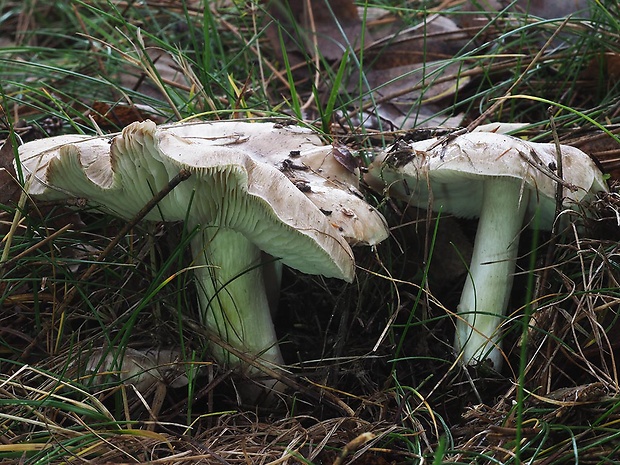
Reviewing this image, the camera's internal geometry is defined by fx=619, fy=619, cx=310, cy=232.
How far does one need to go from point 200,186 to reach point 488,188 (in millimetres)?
887

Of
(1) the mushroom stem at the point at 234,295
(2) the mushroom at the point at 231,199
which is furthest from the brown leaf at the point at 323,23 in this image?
(1) the mushroom stem at the point at 234,295

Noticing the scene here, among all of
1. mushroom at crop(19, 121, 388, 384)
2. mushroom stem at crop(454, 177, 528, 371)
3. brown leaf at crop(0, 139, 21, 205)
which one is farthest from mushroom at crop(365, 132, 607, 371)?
brown leaf at crop(0, 139, 21, 205)

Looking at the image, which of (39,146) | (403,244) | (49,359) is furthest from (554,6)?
(49,359)

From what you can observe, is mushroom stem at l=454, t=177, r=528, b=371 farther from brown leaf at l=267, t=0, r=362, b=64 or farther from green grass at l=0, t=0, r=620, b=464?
brown leaf at l=267, t=0, r=362, b=64

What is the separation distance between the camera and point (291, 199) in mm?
1391

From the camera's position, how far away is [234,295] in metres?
1.84

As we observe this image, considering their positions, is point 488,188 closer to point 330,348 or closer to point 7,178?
point 330,348

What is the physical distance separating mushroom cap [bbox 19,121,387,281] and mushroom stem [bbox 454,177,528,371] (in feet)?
1.71

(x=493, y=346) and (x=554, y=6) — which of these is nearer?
(x=493, y=346)

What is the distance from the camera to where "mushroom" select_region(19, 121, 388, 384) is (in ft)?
A: 4.49

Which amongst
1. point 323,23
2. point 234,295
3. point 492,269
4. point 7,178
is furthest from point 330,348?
point 323,23

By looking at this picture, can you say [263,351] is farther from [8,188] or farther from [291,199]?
[8,188]

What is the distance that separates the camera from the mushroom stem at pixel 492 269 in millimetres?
1836

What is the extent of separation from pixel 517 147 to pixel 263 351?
0.88m
